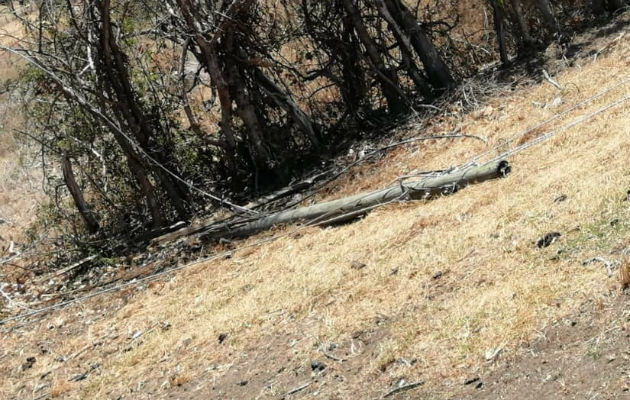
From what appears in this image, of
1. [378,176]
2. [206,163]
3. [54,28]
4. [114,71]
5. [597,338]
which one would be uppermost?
[54,28]

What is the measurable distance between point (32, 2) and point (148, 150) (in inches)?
101

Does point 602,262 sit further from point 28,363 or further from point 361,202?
point 28,363

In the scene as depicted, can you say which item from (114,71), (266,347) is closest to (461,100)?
(114,71)

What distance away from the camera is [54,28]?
38.3 feet

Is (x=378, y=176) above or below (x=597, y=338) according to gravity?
above

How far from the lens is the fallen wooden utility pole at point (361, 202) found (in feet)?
27.3

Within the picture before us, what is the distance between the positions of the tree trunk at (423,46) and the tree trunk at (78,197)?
515cm

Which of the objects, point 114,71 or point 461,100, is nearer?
point 461,100

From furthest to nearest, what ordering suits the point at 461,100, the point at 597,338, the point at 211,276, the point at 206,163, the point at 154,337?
the point at 206,163 → the point at 461,100 → the point at 211,276 → the point at 154,337 → the point at 597,338

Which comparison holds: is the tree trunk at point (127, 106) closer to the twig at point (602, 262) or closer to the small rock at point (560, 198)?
the small rock at point (560, 198)

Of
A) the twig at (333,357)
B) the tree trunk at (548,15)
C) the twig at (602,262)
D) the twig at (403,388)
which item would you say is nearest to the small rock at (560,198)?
the twig at (602,262)

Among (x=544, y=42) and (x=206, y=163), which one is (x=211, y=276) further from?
(x=544, y=42)

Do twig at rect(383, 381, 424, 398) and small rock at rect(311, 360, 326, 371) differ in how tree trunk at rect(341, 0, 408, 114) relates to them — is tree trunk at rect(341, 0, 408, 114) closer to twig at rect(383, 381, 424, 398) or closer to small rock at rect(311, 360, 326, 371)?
small rock at rect(311, 360, 326, 371)

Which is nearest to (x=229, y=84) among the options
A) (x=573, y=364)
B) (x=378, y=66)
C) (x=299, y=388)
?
(x=378, y=66)
